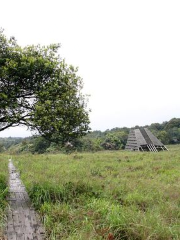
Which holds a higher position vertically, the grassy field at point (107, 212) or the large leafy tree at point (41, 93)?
the large leafy tree at point (41, 93)

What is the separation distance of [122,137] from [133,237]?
5699 centimetres

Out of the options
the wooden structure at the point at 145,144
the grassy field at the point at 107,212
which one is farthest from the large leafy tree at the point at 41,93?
the wooden structure at the point at 145,144

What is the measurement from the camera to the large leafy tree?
6586 mm

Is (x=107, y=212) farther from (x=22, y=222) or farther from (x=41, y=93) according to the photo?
(x=41, y=93)

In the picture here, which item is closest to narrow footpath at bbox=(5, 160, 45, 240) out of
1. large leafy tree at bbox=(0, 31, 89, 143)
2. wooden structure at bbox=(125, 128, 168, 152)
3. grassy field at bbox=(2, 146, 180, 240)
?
grassy field at bbox=(2, 146, 180, 240)

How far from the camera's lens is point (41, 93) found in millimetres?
6734

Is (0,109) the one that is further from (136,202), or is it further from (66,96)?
(136,202)

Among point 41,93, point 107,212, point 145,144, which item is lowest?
point 107,212

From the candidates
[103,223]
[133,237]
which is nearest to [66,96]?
[103,223]

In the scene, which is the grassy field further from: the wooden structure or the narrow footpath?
the wooden structure

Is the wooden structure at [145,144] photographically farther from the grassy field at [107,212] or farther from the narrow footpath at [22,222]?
the narrow footpath at [22,222]

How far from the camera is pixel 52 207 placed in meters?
6.21

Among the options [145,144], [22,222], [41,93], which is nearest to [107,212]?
[22,222]

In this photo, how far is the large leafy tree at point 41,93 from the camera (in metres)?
6.59
